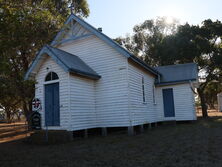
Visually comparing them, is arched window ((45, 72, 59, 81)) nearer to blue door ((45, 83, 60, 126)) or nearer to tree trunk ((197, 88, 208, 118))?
blue door ((45, 83, 60, 126))

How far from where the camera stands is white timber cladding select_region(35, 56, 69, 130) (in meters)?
10.8

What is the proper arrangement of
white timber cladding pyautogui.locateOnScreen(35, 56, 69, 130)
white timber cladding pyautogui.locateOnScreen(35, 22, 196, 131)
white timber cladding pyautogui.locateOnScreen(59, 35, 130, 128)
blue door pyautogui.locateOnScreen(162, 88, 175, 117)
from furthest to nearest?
blue door pyautogui.locateOnScreen(162, 88, 175, 117) → white timber cladding pyautogui.locateOnScreen(59, 35, 130, 128) → white timber cladding pyautogui.locateOnScreen(35, 22, 196, 131) → white timber cladding pyautogui.locateOnScreen(35, 56, 69, 130)

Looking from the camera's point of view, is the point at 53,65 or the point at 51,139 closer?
the point at 51,139

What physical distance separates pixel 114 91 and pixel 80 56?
3323 millimetres

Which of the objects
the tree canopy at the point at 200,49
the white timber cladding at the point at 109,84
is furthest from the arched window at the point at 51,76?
the tree canopy at the point at 200,49

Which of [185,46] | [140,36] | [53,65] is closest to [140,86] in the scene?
[53,65]

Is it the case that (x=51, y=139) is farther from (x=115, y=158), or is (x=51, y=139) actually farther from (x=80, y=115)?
(x=115, y=158)

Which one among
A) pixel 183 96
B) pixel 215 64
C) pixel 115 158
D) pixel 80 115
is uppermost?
pixel 215 64

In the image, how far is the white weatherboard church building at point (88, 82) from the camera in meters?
11.1

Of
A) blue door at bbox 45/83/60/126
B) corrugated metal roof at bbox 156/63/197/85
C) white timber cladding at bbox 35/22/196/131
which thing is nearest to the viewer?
white timber cladding at bbox 35/22/196/131

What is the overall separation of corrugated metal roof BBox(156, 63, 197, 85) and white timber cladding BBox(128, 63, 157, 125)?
189cm

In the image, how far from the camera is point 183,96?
56.7ft

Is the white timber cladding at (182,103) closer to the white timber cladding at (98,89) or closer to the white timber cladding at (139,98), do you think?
the white timber cladding at (139,98)

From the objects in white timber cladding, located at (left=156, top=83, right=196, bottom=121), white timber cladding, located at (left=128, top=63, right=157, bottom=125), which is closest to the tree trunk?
white timber cladding, located at (left=156, top=83, right=196, bottom=121)
